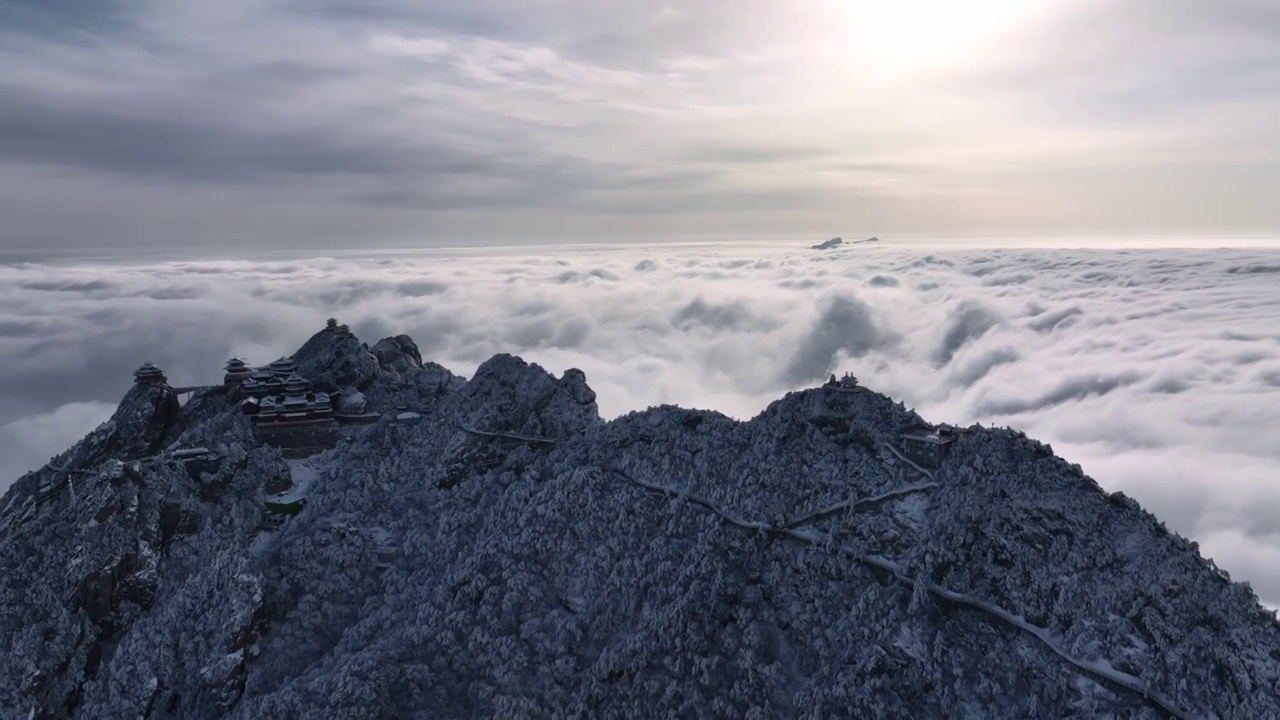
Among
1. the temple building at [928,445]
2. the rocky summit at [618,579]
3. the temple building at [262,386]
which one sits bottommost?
the rocky summit at [618,579]

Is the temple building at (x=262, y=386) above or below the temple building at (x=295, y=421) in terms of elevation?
above

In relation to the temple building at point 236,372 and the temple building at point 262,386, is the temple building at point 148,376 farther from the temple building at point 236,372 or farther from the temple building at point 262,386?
the temple building at point 262,386

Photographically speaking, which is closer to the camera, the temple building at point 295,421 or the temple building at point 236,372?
→ the temple building at point 295,421

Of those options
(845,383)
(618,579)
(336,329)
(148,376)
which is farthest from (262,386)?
(845,383)

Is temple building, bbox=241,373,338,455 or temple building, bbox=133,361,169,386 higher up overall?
temple building, bbox=133,361,169,386

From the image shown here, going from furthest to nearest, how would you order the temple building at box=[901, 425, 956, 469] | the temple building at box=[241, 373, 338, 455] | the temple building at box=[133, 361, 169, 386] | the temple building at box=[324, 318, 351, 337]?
the temple building at box=[324, 318, 351, 337]
the temple building at box=[133, 361, 169, 386]
the temple building at box=[241, 373, 338, 455]
the temple building at box=[901, 425, 956, 469]

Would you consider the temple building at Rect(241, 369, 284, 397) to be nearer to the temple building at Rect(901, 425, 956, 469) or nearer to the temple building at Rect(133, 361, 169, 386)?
the temple building at Rect(133, 361, 169, 386)

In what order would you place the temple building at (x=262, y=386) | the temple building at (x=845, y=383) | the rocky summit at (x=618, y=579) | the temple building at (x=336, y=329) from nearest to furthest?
the rocky summit at (x=618, y=579) < the temple building at (x=845, y=383) < the temple building at (x=262, y=386) < the temple building at (x=336, y=329)


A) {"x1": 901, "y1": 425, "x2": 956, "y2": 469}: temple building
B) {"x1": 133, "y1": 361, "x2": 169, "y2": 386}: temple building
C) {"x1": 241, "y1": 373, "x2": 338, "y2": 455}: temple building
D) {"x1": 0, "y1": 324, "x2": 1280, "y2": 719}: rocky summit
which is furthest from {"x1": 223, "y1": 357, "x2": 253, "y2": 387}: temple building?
{"x1": 901, "y1": 425, "x2": 956, "y2": 469}: temple building

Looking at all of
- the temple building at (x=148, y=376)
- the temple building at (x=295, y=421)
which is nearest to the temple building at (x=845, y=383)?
the temple building at (x=295, y=421)
